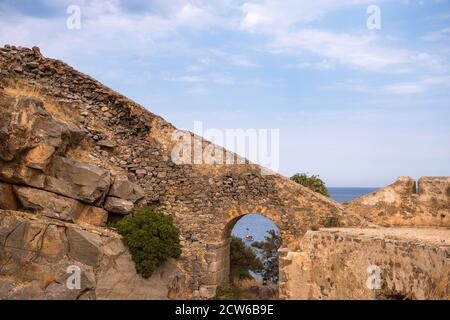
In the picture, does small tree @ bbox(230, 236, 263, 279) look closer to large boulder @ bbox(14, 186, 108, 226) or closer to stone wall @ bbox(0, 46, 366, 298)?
stone wall @ bbox(0, 46, 366, 298)

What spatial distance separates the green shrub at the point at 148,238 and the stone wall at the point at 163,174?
865 mm

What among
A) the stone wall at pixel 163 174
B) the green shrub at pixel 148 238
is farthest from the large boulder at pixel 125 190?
the green shrub at pixel 148 238

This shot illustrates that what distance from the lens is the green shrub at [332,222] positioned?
1438 cm

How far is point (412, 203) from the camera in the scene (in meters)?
13.4

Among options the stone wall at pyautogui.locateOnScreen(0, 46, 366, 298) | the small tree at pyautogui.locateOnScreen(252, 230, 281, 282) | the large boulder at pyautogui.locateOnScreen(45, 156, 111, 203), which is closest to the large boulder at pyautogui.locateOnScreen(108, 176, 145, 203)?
the stone wall at pyautogui.locateOnScreen(0, 46, 366, 298)

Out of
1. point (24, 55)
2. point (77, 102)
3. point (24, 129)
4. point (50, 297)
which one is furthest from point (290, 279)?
point (24, 55)

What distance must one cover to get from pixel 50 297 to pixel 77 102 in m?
7.40

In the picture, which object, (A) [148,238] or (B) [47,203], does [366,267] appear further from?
(B) [47,203]

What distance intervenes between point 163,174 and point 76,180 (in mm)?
3145

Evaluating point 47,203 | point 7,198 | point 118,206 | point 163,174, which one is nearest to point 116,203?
point 118,206

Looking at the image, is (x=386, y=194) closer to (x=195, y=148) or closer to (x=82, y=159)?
(x=195, y=148)

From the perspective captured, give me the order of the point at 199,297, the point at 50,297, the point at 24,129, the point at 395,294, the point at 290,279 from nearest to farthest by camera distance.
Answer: the point at 395,294 < the point at 290,279 < the point at 50,297 < the point at 24,129 < the point at 199,297

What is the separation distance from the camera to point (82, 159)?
51.9 ft

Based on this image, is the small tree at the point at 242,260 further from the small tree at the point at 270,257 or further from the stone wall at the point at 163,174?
the stone wall at the point at 163,174
